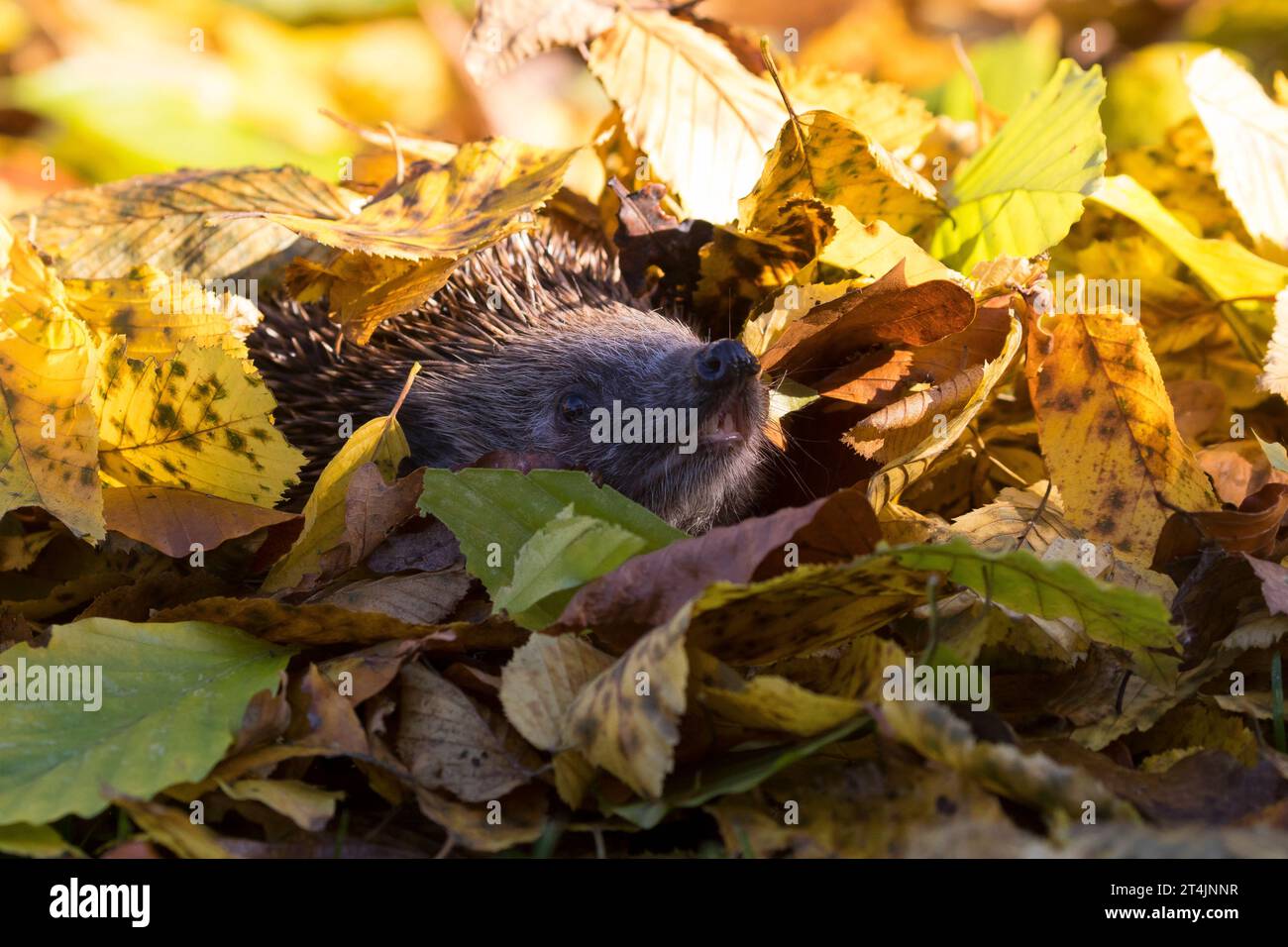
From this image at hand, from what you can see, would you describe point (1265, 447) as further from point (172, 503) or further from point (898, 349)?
point (172, 503)

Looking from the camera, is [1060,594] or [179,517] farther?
[179,517]

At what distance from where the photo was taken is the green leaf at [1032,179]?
8.39 feet

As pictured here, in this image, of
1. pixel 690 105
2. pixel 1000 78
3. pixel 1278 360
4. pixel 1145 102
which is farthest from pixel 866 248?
pixel 1000 78

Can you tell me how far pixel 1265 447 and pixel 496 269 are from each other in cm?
180

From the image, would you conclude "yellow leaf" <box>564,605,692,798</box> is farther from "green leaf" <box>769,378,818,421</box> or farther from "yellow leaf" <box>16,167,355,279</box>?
"yellow leaf" <box>16,167,355,279</box>

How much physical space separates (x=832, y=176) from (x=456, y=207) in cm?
81

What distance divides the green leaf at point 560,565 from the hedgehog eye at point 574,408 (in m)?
1.02

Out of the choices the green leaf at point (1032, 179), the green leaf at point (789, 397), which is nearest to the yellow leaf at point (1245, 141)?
the green leaf at point (1032, 179)

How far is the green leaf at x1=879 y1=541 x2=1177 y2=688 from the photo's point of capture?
5.80 feet

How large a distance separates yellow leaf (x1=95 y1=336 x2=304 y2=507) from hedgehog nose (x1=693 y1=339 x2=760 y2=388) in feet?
2.64

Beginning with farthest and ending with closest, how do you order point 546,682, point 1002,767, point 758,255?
point 758,255
point 546,682
point 1002,767

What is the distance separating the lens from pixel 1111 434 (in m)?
2.38

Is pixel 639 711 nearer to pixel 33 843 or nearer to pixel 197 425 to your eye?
pixel 33 843

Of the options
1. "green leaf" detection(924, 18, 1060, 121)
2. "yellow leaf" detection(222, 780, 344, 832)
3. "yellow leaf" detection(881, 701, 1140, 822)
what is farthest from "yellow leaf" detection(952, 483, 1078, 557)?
"green leaf" detection(924, 18, 1060, 121)
